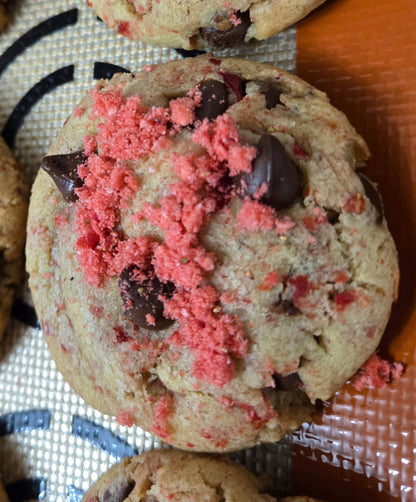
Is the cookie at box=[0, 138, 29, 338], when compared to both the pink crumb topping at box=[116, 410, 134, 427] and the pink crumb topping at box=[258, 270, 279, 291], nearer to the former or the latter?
the pink crumb topping at box=[116, 410, 134, 427]

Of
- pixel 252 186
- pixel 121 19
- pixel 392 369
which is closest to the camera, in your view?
pixel 252 186

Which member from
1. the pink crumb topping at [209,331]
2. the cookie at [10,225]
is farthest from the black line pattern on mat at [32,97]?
the pink crumb topping at [209,331]

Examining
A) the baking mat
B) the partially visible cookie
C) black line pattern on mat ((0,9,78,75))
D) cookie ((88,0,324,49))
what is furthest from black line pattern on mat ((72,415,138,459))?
black line pattern on mat ((0,9,78,75))

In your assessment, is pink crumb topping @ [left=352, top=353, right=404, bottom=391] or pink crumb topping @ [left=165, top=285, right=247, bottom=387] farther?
pink crumb topping @ [left=352, top=353, right=404, bottom=391]

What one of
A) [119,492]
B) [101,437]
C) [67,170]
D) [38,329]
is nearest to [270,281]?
[67,170]

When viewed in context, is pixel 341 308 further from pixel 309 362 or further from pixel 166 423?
pixel 166 423

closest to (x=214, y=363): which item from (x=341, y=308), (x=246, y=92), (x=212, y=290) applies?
(x=212, y=290)

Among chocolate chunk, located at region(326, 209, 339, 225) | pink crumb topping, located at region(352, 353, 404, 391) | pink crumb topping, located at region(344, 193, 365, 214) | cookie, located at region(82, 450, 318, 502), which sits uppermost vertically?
pink crumb topping, located at region(344, 193, 365, 214)
